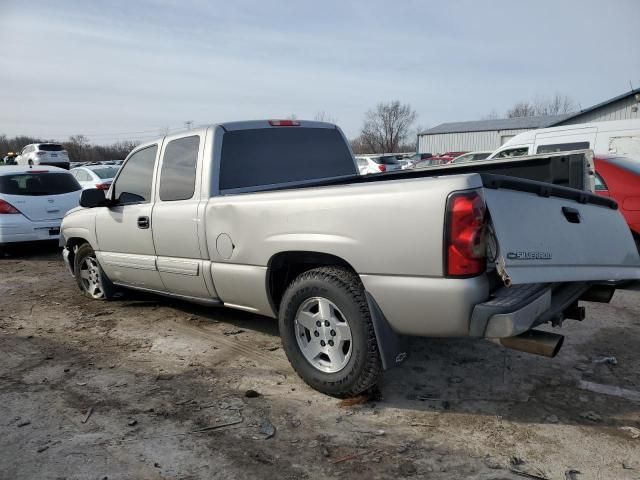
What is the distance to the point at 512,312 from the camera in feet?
8.45

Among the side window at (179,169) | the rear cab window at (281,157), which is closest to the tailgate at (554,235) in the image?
the rear cab window at (281,157)

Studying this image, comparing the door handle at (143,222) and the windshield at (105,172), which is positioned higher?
the windshield at (105,172)

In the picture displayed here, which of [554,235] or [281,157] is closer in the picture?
[554,235]

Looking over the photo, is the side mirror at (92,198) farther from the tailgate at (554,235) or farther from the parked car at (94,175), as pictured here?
the parked car at (94,175)

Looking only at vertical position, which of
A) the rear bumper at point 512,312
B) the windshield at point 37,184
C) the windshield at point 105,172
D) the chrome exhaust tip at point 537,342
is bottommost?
the chrome exhaust tip at point 537,342

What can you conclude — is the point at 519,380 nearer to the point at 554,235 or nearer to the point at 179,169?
the point at 554,235

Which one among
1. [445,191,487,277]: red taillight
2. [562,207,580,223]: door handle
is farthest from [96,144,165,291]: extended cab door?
[562,207,580,223]: door handle

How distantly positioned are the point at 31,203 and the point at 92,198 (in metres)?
4.73

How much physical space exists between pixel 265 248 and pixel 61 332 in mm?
2800

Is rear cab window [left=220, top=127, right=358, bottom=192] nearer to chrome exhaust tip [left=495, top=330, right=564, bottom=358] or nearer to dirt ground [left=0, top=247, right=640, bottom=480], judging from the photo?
dirt ground [left=0, top=247, right=640, bottom=480]

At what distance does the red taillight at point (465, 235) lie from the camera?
256 cm

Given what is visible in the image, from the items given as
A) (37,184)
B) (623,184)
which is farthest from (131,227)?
(623,184)

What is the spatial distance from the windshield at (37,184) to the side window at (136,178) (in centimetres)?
473

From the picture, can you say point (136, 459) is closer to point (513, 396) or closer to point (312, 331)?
point (312, 331)
